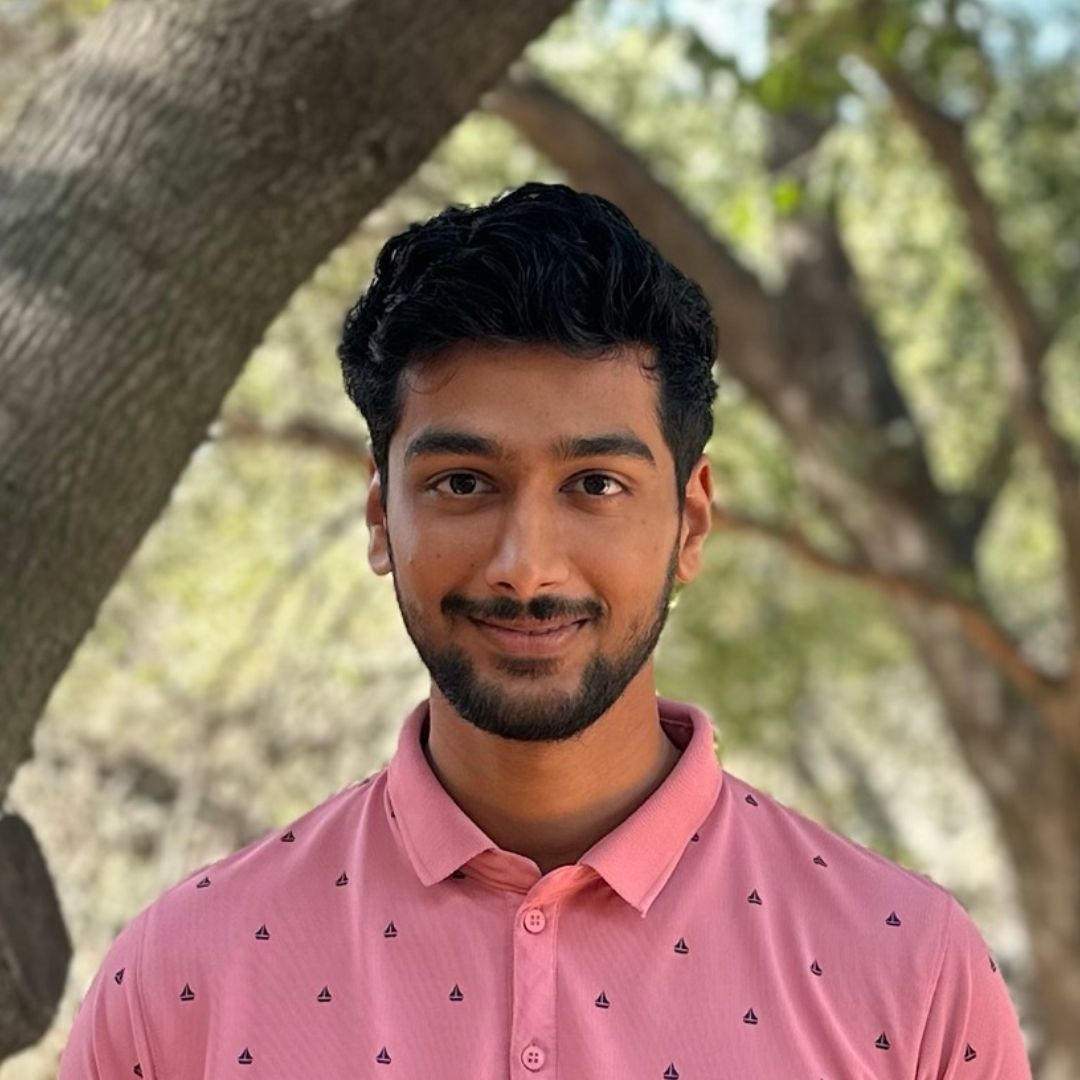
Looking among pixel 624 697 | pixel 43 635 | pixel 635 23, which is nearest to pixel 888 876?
pixel 624 697

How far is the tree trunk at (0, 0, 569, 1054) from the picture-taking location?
2.72 meters

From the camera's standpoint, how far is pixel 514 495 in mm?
1958

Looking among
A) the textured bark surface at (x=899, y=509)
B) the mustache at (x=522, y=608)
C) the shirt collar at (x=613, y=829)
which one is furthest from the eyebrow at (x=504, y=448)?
the textured bark surface at (x=899, y=509)

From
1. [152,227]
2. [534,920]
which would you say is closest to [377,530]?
[534,920]

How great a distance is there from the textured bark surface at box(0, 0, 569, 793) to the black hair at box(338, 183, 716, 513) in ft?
2.37

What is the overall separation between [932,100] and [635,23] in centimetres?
128

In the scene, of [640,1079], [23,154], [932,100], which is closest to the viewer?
[640,1079]

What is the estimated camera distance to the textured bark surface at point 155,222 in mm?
Answer: 2730

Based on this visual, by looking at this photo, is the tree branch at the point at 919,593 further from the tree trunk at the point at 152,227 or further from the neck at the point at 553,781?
the neck at the point at 553,781

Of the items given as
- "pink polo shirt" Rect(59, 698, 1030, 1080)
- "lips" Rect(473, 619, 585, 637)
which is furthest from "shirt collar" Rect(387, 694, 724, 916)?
"lips" Rect(473, 619, 585, 637)

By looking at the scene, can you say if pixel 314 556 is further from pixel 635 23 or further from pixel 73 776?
pixel 635 23

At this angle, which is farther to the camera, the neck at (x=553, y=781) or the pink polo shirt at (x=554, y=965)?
the neck at (x=553, y=781)

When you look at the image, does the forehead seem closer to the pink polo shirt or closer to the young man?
the young man

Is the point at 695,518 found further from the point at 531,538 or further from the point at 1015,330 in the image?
the point at 1015,330
